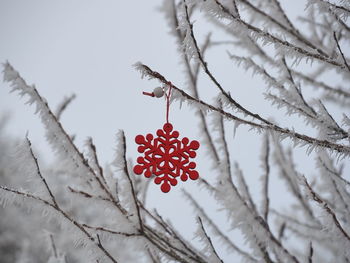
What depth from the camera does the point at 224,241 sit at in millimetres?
1960

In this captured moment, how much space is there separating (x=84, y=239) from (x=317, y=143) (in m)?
1.07

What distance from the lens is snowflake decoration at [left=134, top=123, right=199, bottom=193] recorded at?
162 cm

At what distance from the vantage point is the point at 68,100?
185 centimetres

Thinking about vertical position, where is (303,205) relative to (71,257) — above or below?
below

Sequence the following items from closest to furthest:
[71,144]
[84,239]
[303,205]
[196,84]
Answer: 1. [84,239]
2. [71,144]
3. [196,84]
4. [303,205]

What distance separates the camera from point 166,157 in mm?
1668

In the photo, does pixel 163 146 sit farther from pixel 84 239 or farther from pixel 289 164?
pixel 289 164

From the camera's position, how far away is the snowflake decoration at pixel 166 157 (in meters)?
1.62

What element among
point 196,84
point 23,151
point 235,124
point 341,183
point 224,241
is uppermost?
point 196,84

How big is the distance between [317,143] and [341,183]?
0.98 metres

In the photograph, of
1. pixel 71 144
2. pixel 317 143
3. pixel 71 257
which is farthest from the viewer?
pixel 71 257

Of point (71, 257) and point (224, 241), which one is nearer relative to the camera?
point (224, 241)

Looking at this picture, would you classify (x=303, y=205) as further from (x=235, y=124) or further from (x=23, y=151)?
(x=23, y=151)

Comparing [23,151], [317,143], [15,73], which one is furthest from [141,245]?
[15,73]
